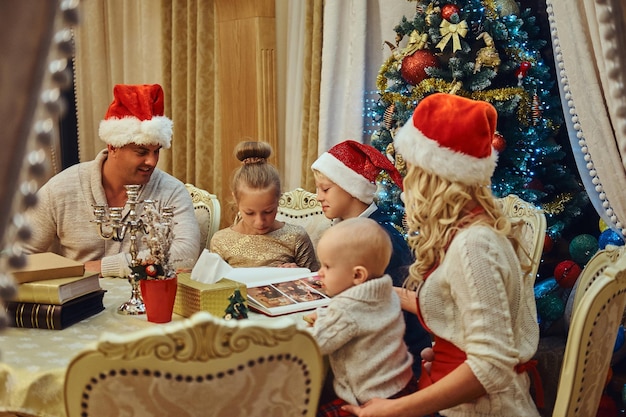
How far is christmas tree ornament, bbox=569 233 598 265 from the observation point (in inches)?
129

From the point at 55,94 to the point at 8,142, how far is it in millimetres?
45

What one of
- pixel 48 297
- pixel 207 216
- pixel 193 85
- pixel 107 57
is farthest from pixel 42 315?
pixel 107 57

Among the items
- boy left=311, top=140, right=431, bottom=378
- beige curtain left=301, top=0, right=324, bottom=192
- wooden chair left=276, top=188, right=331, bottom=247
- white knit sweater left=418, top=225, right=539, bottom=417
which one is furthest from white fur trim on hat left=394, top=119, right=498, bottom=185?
beige curtain left=301, top=0, right=324, bottom=192

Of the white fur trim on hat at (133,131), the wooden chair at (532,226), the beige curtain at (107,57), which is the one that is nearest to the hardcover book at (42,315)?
the white fur trim on hat at (133,131)

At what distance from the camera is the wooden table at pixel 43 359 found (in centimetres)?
159

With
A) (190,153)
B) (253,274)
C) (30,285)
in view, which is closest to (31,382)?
(30,285)

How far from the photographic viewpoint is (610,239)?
10.2 feet

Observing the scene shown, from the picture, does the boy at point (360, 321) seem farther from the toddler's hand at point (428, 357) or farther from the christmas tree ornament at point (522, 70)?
the christmas tree ornament at point (522, 70)

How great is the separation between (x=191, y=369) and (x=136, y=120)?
2.00m

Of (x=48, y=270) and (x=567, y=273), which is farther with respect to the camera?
(x=567, y=273)

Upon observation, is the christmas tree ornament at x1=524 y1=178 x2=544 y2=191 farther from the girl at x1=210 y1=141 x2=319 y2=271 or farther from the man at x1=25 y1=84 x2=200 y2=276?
the man at x1=25 y1=84 x2=200 y2=276

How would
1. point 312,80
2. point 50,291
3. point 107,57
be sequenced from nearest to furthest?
point 50,291 → point 312,80 → point 107,57

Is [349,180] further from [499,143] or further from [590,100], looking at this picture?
[590,100]

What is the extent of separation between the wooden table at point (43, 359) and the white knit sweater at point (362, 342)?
325 mm
